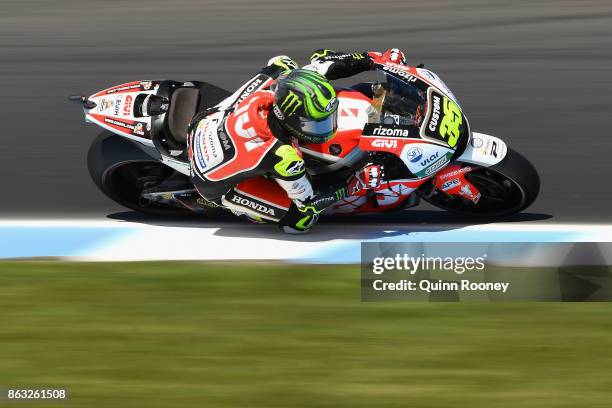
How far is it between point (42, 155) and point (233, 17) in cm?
311

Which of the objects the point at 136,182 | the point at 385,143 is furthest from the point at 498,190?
the point at 136,182

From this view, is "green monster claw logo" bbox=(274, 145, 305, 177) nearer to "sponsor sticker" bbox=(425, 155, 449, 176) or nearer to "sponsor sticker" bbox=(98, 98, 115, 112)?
"sponsor sticker" bbox=(425, 155, 449, 176)

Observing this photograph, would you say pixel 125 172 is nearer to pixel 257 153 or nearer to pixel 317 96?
pixel 257 153

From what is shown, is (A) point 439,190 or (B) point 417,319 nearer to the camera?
(B) point 417,319

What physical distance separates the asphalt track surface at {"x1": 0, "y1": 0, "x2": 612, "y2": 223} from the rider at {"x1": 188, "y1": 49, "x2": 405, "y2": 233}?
107 cm

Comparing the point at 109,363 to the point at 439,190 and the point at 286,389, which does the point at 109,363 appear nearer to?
the point at 286,389

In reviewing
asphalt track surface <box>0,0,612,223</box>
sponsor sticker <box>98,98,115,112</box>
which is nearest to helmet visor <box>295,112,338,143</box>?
asphalt track surface <box>0,0,612,223</box>

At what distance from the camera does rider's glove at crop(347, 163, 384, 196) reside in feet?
26.8

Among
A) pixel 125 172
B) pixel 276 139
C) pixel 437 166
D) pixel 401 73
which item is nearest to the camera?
pixel 276 139

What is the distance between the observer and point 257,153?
8219 mm

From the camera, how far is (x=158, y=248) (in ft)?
28.6

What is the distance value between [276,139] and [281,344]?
1.58m

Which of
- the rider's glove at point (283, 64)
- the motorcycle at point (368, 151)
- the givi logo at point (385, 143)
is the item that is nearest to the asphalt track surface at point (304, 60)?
the motorcycle at point (368, 151)

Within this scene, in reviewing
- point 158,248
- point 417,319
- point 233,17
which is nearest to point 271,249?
point 158,248
